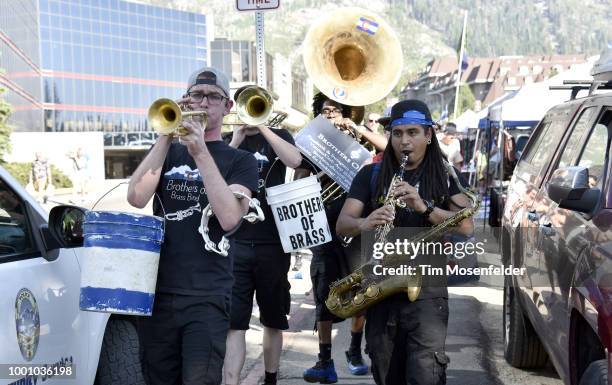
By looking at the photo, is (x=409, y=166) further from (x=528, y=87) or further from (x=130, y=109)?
(x=130, y=109)

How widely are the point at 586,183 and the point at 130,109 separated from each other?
79146mm

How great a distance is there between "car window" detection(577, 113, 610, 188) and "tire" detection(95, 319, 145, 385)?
95.6 inches

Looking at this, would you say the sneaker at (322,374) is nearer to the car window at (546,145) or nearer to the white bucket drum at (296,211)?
the white bucket drum at (296,211)

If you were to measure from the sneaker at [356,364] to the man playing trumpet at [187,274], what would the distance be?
2.51 m

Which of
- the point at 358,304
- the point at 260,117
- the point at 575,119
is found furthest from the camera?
the point at 575,119

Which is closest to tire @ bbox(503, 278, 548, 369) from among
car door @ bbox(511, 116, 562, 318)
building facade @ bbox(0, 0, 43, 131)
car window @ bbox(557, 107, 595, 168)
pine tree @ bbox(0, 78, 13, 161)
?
car door @ bbox(511, 116, 562, 318)

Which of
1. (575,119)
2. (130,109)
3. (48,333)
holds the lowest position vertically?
(48,333)

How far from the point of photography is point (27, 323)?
2.99 m

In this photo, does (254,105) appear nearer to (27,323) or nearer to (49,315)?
(49,315)

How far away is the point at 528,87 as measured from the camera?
1440cm

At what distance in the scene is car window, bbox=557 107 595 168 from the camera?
4523 millimetres

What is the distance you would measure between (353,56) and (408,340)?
8.89ft

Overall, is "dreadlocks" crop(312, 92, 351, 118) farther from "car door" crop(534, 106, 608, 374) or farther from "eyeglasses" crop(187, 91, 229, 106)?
"eyeglasses" crop(187, 91, 229, 106)

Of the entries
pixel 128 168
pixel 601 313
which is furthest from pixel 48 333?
pixel 128 168
